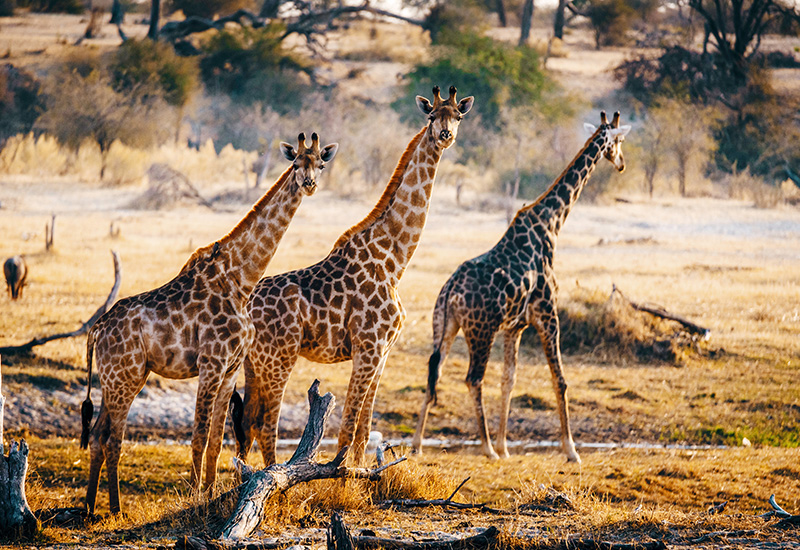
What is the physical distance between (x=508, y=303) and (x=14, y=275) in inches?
302

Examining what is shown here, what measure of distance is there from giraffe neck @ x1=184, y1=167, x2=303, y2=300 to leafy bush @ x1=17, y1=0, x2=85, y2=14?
68.8 feet

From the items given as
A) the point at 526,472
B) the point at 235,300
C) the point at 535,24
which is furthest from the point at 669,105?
the point at 235,300

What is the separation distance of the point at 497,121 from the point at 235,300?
23.5 m

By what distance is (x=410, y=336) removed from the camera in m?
12.4

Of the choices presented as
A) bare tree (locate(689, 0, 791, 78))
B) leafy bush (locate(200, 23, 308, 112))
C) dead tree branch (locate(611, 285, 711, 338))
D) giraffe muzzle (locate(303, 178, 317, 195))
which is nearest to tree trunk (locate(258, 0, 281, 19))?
leafy bush (locate(200, 23, 308, 112))

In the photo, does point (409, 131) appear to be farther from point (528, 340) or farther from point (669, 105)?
point (528, 340)

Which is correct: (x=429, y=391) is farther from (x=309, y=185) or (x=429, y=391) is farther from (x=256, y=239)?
(x=309, y=185)

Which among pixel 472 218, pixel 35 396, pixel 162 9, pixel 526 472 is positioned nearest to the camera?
pixel 526 472

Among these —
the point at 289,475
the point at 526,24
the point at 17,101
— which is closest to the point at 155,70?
the point at 17,101

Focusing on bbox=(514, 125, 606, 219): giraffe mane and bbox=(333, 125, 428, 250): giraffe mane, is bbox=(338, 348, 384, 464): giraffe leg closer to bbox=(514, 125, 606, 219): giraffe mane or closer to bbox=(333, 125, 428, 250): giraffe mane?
bbox=(333, 125, 428, 250): giraffe mane

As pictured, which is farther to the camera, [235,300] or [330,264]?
[330,264]

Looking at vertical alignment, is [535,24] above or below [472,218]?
above

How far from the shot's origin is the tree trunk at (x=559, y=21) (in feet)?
108

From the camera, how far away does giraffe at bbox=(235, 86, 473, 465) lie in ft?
19.7
